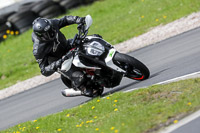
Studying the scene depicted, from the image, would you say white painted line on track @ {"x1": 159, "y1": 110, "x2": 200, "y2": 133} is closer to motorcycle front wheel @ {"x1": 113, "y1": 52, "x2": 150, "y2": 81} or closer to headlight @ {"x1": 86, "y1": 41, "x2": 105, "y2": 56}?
motorcycle front wheel @ {"x1": 113, "y1": 52, "x2": 150, "y2": 81}

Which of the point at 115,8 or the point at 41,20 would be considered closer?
the point at 41,20

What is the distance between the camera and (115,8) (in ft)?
66.0

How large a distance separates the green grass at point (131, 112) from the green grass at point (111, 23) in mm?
7410

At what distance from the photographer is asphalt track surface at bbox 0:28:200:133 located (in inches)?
345

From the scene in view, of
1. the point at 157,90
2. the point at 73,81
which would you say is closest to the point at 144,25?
the point at 73,81

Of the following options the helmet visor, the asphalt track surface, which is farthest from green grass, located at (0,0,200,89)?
the helmet visor

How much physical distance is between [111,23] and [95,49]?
10.5 m

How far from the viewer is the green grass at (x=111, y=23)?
1541cm

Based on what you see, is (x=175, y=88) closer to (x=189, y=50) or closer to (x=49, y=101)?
(x=189, y=50)

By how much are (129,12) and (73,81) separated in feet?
34.3

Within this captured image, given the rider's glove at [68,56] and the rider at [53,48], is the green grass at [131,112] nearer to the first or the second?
the rider at [53,48]

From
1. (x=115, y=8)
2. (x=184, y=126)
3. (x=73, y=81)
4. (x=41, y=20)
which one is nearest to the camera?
(x=184, y=126)

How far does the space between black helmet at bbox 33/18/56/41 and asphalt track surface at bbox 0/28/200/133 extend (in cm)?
191

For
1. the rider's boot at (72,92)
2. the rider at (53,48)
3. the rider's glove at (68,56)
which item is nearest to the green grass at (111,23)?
the rider's boot at (72,92)
